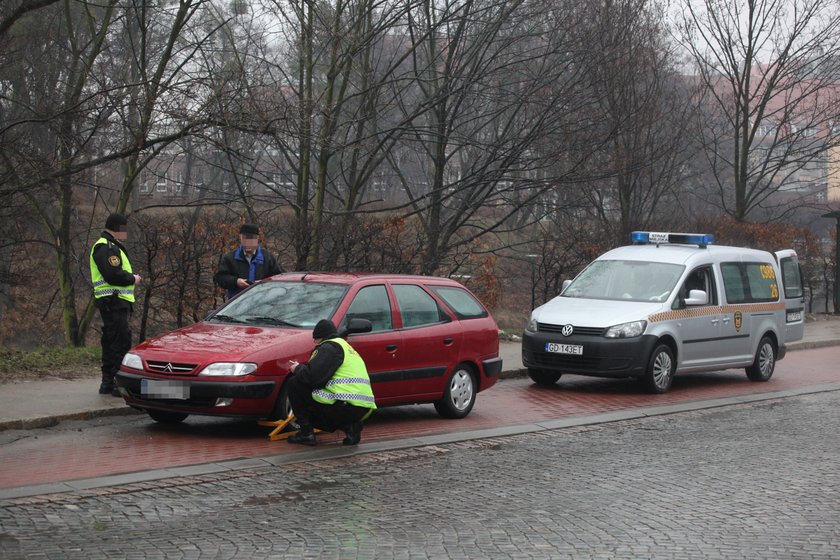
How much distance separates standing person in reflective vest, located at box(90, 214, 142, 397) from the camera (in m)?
11.6

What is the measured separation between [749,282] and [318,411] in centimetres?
897

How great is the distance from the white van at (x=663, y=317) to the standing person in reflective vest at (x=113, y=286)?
17.8 ft

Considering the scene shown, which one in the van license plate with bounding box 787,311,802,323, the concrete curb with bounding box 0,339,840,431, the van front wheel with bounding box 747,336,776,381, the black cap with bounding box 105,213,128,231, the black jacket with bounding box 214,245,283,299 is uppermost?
the black cap with bounding box 105,213,128,231

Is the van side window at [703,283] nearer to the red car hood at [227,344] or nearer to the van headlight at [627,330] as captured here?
the van headlight at [627,330]

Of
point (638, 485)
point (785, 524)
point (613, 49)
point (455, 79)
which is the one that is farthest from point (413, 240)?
point (785, 524)

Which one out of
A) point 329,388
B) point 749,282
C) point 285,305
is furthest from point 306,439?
point 749,282

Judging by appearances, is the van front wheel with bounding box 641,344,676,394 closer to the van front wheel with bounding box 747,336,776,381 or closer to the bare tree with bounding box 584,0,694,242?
the van front wheel with bounding box 747,336,776,381

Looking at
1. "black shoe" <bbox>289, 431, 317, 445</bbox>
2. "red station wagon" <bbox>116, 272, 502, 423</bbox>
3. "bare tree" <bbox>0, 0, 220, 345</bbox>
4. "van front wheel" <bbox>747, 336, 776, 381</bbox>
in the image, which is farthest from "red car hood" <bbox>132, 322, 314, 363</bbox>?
"van front wheel" <bbox>747, 336, 776, 381</bbox>

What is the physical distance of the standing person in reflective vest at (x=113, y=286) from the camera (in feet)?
37.9

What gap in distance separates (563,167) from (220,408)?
1345cm

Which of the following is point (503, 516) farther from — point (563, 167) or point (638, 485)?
point (563, 167)

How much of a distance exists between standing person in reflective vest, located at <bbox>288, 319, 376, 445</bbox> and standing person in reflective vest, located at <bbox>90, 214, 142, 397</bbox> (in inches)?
106

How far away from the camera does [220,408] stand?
9.77m

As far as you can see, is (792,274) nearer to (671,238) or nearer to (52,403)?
(671,238)
